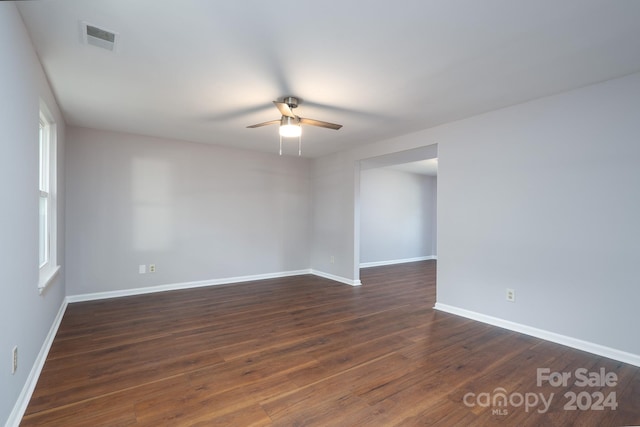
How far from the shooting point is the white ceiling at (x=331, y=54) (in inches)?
67.9

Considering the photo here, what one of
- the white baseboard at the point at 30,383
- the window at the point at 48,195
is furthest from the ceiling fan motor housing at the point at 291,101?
the white baseboard at the point at 30,383

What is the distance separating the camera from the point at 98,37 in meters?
1.98

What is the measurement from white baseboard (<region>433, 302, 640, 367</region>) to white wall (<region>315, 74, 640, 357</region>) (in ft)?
0.13

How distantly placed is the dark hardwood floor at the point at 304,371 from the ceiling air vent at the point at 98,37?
2337 mm

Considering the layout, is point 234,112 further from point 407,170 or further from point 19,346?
point 407,170

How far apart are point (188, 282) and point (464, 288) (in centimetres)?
404

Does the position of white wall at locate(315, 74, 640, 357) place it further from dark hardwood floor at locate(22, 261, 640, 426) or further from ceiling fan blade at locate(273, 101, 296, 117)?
ceiling fan blade at locate(273, 101, 296, 117)

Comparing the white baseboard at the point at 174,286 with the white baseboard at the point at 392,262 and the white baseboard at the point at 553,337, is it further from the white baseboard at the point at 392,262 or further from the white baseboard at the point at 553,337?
the white baseboard at the point at 553,337

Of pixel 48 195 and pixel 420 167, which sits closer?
pixel 48 195

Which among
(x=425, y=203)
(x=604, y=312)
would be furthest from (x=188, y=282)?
(x=425, y=203)

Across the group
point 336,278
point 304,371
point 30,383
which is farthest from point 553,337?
point 30,383

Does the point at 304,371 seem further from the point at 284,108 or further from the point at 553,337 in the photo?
the point at 553,337

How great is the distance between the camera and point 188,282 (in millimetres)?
4844

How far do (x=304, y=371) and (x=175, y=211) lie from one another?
347 centimetres
